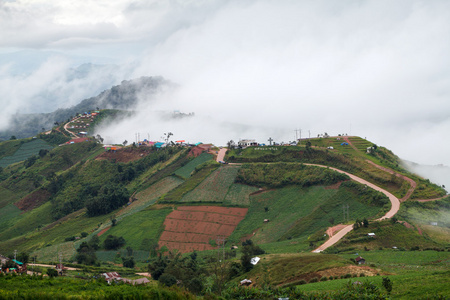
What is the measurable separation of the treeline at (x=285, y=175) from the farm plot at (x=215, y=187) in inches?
85.0

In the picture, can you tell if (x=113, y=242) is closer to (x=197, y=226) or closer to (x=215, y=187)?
(x=197, y=226)

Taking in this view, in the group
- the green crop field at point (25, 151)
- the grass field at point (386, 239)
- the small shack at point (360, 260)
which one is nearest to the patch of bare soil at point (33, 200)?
the green crop field at point (25, 151)

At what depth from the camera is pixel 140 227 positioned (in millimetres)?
88250

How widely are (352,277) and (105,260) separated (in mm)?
43467

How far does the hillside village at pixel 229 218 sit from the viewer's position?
5582 centimetres

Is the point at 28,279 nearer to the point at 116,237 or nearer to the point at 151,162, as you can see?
the point at 116,237

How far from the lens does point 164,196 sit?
100688mm

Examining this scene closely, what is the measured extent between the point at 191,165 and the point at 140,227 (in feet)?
97.6

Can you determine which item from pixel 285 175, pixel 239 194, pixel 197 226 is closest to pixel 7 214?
pixel 197 226

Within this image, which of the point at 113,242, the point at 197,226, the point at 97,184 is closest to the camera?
the point at 113,242

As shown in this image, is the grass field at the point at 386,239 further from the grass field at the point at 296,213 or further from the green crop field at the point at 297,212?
the grass field at the point at 296,213

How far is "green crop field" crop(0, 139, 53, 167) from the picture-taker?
6348 inches

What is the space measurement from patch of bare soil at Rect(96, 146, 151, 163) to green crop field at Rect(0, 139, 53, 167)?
35803 millimetres


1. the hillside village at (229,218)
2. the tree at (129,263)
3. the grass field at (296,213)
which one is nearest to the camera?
the hillside village at (229,218)
